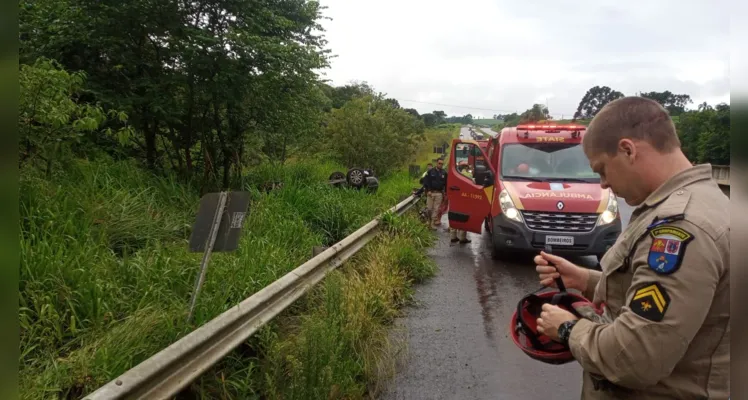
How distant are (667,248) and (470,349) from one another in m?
3.32

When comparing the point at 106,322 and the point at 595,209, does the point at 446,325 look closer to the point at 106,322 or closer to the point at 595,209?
the point at 106,322

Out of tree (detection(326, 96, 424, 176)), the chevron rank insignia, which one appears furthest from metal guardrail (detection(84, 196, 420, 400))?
tree (detection(326, 96, 424, 176))

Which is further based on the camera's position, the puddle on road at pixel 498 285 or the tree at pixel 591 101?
the tree at pixel 591 101

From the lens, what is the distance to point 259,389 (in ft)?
11.0

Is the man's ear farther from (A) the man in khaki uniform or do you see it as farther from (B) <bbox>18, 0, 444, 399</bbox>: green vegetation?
(B) <bbox>18, 0, 444, 399</bbox>: green vegetation

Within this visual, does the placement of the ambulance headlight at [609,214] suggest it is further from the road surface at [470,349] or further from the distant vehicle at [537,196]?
the road surface at [470,349]

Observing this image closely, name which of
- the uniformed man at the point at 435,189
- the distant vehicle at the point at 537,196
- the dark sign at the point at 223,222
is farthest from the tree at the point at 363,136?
the dark sign at the point at 223,222

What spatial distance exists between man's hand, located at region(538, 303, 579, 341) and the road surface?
198 centimetres

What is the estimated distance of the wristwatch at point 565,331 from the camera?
1826 mm

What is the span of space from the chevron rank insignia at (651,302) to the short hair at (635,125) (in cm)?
53

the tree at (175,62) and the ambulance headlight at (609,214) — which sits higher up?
the tree at (175,62)

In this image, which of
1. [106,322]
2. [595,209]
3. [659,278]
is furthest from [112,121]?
[659,278]

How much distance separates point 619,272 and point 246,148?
11349mm

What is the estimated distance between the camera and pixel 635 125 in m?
1.74
